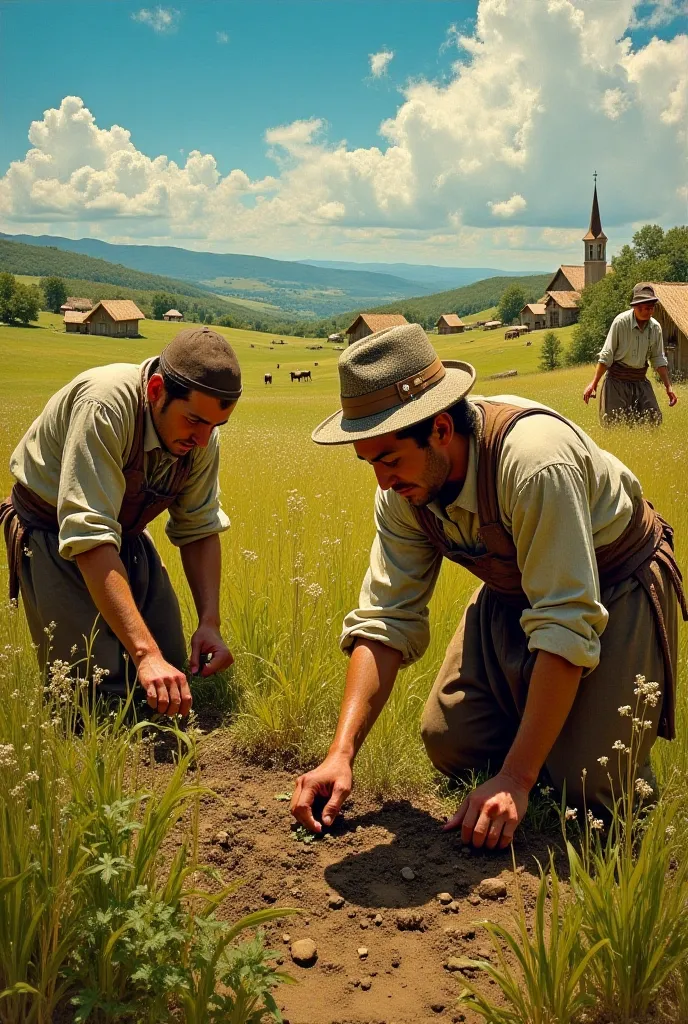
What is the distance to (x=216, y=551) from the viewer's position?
425 centimetres

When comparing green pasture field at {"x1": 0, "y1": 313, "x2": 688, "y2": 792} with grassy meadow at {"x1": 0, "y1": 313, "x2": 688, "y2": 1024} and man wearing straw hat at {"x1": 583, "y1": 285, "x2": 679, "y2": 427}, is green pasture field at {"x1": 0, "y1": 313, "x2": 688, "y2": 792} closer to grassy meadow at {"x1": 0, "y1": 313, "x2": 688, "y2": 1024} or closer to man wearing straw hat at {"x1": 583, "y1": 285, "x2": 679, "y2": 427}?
grassy meadow at {"x1": 0, "y1": 313, "x2": 688, "y2": 1024}

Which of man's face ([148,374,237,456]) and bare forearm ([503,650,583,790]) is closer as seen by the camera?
bare forearm ([503,650,583,790])

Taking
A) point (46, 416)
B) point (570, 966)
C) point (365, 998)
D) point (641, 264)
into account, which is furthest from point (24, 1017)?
point (641, 264)

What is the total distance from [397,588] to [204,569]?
4.55 feet

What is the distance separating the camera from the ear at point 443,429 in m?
2.71

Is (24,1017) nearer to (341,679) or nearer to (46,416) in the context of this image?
(341,679)

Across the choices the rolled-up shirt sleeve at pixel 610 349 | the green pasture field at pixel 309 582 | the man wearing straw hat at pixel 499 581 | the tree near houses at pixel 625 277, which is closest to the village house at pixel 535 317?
the tree near houses at pixel 625 277

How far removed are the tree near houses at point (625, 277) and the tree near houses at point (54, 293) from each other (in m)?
52.6

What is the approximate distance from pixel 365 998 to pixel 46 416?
272 centimetres

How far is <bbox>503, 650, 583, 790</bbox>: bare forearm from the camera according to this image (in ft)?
8.65

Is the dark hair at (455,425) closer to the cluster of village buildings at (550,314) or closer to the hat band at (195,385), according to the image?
the hat band at (195,385)

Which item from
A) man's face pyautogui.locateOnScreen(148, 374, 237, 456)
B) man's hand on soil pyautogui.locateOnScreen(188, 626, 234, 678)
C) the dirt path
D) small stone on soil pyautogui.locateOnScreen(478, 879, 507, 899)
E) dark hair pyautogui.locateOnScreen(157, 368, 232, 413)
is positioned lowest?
the dirt path

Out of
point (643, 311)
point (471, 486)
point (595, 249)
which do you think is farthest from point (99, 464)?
point (595, 249)

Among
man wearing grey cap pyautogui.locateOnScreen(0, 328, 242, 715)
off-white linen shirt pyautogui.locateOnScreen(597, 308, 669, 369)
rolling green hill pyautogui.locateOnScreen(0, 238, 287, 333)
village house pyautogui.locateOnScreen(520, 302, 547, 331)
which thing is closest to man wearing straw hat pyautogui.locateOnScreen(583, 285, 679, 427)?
off-white linen shirt pyautogui.locateOnScreen(597, 308, 669, 369)
